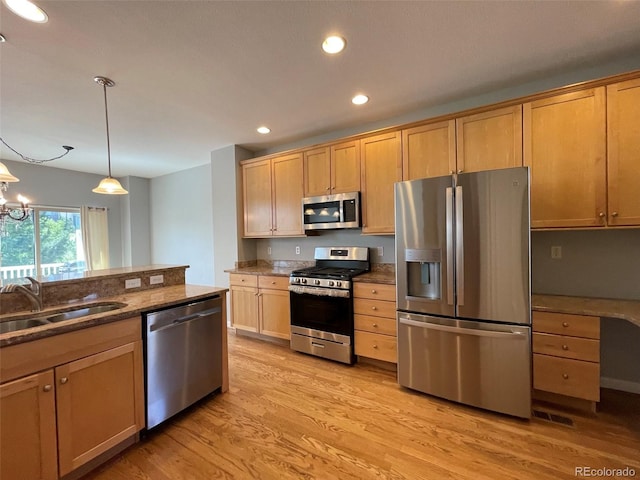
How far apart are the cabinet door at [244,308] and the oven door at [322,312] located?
2.20 ft

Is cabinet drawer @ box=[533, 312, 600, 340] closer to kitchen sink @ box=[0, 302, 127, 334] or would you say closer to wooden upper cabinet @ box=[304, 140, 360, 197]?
wooden upper cabinet @ box=[304, 140, 360, 197]

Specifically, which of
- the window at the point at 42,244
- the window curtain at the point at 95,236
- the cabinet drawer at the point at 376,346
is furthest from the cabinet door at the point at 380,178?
the window curtain at the point at 95,236

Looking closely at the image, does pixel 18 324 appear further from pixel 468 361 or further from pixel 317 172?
pixel 468 361

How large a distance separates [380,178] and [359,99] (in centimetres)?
82

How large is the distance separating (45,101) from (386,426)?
4.10 m

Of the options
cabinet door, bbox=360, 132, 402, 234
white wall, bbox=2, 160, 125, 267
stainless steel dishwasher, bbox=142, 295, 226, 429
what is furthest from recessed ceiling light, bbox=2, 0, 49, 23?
white wall, bbox=2, 160, 125, 267

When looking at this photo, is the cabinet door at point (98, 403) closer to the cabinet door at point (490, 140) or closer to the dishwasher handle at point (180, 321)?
the dishwasher handle at point (180, 321)

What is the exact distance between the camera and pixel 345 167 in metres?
3.21

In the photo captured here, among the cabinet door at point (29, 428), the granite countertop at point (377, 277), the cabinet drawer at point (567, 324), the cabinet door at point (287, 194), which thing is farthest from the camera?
the cabinet door at point (287, 194)

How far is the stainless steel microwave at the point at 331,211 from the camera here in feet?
10.2

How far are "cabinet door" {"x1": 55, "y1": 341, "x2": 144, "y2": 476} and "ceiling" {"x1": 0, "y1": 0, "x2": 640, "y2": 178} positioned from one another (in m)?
2.00

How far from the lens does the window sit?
4438 mm

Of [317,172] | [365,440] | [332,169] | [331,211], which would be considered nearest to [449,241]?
[331,211]

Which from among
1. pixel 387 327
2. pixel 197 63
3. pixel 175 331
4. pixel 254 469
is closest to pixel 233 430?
pixel 254 469
